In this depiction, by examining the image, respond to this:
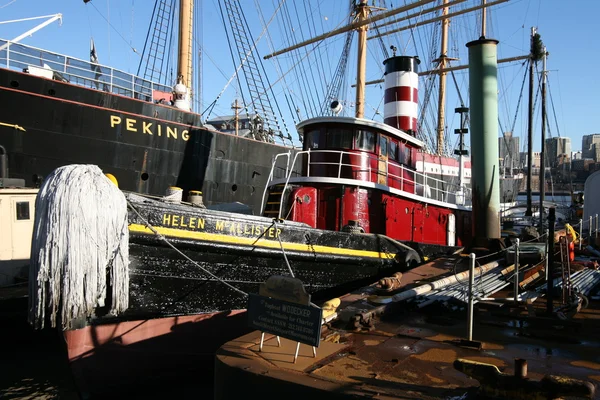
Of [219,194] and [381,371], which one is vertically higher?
[219,194]

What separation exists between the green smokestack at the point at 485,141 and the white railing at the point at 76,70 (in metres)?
10.9

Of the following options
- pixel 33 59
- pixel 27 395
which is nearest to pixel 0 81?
pixel 33 59

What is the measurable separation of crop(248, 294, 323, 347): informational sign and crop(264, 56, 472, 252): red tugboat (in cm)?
442

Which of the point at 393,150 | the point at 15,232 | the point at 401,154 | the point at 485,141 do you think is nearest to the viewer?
the point at 485,141

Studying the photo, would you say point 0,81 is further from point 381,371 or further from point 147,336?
point 381,371

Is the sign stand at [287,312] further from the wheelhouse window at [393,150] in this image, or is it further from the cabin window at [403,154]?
the cabin window at [403,154]

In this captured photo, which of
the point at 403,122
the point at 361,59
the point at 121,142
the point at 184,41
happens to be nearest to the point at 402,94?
the point at 403,122

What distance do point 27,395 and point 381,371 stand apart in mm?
6773

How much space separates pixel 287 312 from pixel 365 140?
25.1 feet

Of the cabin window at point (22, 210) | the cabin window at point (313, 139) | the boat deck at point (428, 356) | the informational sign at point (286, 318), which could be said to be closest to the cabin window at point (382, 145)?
the cabin window at point (313, 139)

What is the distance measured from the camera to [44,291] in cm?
634

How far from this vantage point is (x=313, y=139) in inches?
463

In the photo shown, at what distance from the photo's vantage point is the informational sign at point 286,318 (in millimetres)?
4172

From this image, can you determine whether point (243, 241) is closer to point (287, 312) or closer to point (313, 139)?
point (287, 312)
